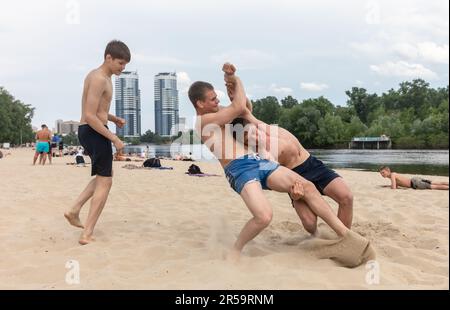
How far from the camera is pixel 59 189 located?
27.1 feet

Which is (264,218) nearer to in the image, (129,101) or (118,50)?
(118,50)

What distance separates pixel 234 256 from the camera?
3.34 m

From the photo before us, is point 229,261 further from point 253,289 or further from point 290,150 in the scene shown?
point 290,150

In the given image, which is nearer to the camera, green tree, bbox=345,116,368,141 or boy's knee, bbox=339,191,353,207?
boy's knee, bbox=339,191,353,207

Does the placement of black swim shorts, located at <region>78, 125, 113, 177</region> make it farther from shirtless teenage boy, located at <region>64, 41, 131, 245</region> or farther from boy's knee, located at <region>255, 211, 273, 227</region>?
boy's knee, located at <region>255, 211, 273, 227</region>

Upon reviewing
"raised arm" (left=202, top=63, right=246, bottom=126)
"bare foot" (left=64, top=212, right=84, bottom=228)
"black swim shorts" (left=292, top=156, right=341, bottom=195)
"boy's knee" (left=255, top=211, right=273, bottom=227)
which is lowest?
"bare foot" (left=64, top=212, right=84, bottom=228)

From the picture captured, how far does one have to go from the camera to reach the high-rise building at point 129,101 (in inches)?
269

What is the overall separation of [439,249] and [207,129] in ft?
7.50

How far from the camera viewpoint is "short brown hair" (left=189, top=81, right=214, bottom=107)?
355 cm

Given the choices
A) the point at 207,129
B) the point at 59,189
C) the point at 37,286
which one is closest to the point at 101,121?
the point at 207,129

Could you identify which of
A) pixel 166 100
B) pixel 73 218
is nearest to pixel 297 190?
pixel 73 218

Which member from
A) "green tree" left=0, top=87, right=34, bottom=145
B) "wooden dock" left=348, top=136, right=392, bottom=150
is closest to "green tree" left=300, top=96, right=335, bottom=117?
"wooden dock" left=348, top=136, right=392, bottom=150

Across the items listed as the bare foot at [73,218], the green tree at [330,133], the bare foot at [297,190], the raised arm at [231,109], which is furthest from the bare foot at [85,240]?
the green tree at [330,133]

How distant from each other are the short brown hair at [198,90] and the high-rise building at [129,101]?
124 inches
